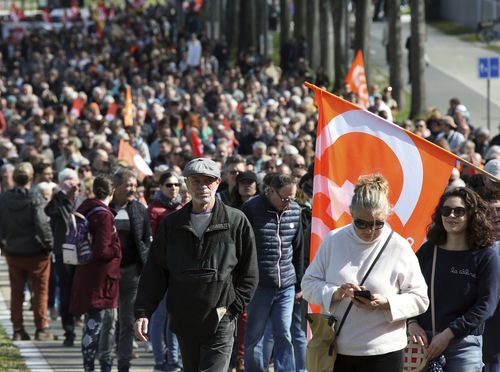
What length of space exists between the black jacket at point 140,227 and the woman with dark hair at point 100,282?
6.4 inches

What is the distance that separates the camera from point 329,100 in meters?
9.37

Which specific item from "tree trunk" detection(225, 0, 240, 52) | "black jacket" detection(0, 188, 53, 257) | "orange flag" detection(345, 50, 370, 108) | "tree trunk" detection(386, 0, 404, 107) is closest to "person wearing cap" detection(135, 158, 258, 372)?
"black jacket" detection(0, 188, 53, 257)

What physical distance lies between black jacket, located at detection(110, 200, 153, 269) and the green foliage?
1.64 m

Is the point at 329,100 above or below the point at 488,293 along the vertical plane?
above

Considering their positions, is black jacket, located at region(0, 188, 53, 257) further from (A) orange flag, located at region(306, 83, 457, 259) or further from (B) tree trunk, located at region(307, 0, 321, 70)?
(B) tree trunk, located at region(307, 0, 321, 70)

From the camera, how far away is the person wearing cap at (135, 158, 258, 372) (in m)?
Answer: 8.28

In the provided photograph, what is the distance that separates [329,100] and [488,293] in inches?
82.8

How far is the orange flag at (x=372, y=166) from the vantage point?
8797mm

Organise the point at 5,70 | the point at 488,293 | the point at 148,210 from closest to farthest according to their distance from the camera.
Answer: the point at 488,293 → the point at 148,210 → the point at 5,70

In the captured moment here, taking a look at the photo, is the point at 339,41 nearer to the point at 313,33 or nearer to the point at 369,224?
the point at 313,33

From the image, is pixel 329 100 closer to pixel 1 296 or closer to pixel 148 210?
pixel 148 210

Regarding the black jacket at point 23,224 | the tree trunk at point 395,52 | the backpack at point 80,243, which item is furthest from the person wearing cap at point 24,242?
the tree trunk at point 395,52

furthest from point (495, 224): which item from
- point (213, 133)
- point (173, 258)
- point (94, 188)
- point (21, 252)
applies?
point (213, 133)

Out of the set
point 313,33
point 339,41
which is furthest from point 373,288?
point 313,33
